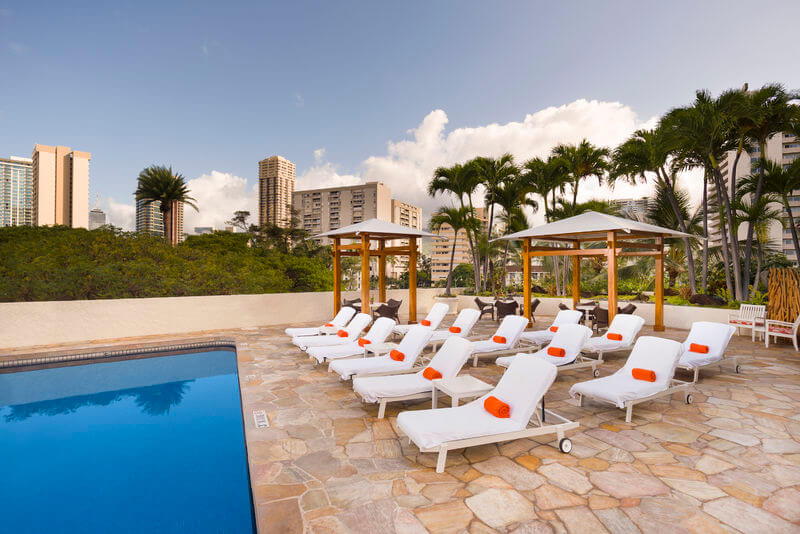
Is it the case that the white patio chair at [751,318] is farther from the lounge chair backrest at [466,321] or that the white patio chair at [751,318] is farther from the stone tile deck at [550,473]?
the lounge chair backrest at [466,321]

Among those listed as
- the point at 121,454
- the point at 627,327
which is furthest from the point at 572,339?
the point at 121,454

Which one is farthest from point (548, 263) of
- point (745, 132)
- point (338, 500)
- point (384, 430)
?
point (338, 500)

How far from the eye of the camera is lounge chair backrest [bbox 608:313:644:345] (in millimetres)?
6898

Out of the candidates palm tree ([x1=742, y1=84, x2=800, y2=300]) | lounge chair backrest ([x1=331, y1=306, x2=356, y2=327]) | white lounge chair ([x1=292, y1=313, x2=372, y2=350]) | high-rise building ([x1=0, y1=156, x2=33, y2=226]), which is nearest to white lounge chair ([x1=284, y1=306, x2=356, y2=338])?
lounge chair backrest ([x1=331, y1=306, x2=356, y2=327])

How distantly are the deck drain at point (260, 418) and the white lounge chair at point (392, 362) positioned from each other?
1.12 m

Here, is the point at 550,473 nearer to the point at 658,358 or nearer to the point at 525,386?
the point at 525,386

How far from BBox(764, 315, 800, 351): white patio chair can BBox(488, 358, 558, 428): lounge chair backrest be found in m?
7.80

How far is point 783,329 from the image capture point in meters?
8.02

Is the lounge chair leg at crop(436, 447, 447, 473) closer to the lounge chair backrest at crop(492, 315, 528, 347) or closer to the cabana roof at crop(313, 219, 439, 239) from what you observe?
the lounge chair backrest at crop(492, 315, 528, 347)

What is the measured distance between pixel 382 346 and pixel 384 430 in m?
2.46

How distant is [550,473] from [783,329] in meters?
8.48

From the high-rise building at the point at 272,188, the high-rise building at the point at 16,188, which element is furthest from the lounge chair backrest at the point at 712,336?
the high-rise building at the point at 272,188

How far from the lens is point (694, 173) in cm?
1164

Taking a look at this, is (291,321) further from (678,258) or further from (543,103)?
(678,258)
